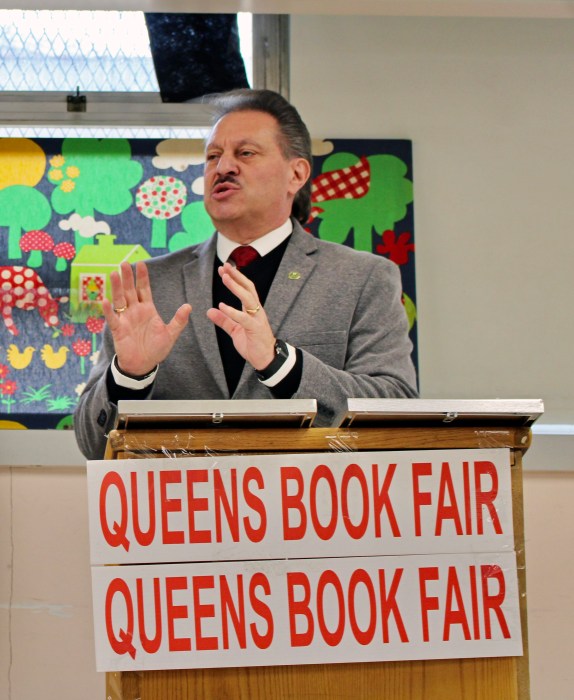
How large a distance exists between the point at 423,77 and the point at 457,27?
0.21 metres

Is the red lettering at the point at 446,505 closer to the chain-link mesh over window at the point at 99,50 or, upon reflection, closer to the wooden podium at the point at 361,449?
the wooden podium at the point at 361,449

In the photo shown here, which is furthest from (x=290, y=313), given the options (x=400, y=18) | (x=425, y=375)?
(x=400, y=18)

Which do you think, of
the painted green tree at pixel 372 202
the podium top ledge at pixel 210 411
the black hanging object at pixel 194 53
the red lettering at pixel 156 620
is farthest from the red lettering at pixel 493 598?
the black hanging object at pixel 194 53

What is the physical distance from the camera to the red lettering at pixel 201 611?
1434mm

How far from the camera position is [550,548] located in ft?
10.2

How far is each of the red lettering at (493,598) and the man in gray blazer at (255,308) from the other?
0.46 metres

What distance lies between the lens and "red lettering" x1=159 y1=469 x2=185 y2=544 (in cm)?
146

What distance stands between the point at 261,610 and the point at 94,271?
6.67 feet

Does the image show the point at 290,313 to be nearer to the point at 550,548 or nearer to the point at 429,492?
the point at 429,492

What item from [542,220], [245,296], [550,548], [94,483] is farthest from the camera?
[542,220]

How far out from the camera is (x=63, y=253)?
3.32 metres

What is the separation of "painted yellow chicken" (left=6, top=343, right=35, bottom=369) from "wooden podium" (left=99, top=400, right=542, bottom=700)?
185 centimetres

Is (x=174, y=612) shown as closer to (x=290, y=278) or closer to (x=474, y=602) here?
(x=474, y=602)

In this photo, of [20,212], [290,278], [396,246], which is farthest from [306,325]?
[20,212]
